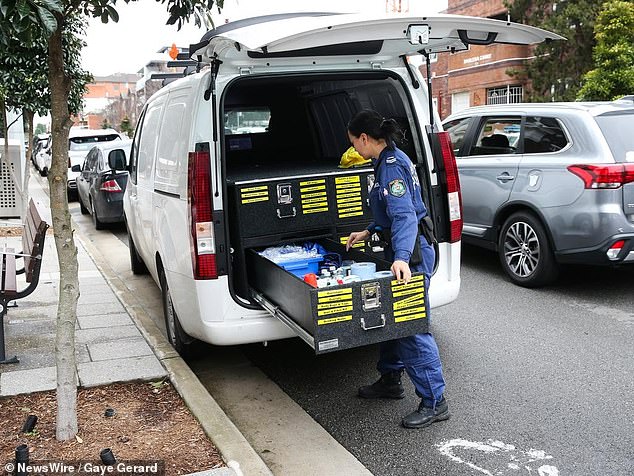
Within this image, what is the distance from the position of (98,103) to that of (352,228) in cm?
10467

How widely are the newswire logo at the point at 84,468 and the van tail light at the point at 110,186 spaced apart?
8.61 m

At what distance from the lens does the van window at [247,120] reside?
6.96 m

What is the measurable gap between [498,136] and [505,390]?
3.79 metres

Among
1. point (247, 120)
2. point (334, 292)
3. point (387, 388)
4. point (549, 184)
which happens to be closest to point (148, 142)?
point (247, 120)

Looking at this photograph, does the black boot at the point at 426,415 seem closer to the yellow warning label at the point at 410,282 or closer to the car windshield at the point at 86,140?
the yellow warning label at the point at 410,282

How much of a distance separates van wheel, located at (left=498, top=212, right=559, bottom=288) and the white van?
224 centimetres

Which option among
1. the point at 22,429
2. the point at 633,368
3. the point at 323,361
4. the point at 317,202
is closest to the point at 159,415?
the point at 22,429

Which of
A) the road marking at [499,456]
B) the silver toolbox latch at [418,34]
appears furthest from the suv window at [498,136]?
the road marking at [499,456]

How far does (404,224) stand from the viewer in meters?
3.94

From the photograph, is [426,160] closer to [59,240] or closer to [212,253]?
[212,253]

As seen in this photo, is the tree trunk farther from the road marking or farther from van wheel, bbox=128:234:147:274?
van wheel, bbox=128:234:147:274

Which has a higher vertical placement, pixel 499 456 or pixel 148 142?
pixel 148 142

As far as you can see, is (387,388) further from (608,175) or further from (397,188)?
(608,175)

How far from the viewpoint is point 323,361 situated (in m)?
5.24
